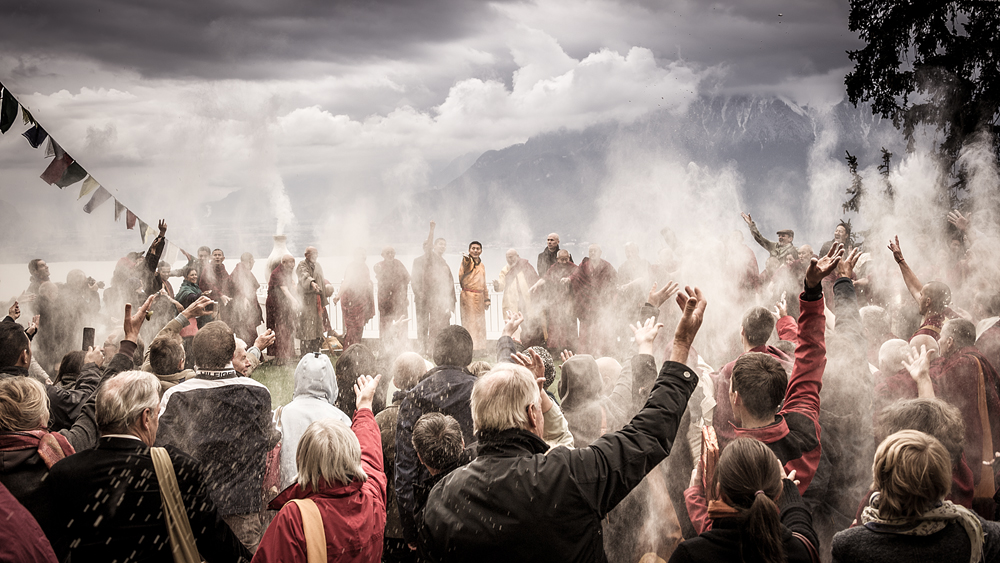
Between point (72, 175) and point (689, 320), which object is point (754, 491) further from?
point (72, 175)

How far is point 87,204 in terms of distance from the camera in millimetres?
8805

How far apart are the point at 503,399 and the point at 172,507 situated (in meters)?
1.40

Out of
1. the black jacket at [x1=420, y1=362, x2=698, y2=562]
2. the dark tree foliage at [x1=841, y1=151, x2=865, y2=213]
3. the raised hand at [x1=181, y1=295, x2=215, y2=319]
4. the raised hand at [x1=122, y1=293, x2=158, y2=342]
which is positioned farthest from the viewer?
the dark tree foliage at [x1=841, y1=151, x2=865, y2=213]

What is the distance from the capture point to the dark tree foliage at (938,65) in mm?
9180

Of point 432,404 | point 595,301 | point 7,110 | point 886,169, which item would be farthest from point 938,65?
point 7,110

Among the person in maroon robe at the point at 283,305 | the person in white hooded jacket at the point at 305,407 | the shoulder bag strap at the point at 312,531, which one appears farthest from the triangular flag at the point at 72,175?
the shoulder bag strap at the point at 312,531

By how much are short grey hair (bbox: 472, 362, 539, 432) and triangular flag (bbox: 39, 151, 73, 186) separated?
28.7 ft

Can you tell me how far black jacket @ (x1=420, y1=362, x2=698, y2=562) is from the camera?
177 centimetres

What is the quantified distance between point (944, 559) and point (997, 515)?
171 cm

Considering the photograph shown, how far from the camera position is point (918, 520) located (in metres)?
1.89

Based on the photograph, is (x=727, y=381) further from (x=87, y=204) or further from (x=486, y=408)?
(x=87, y=204)

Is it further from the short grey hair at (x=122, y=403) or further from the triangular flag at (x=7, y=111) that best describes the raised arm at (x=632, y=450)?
the triangular flag at (x=7, y=111)

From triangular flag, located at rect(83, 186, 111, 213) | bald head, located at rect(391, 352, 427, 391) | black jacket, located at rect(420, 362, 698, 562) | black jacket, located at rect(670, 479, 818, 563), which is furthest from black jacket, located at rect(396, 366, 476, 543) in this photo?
triangular flag, located at rect(83, 186, 111, 213)

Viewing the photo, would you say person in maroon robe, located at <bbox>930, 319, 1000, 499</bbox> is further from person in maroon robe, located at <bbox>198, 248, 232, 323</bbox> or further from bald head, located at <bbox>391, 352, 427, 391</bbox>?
person in maroon robe, located at <bbox>198, 248, 232, 323</bbox>
